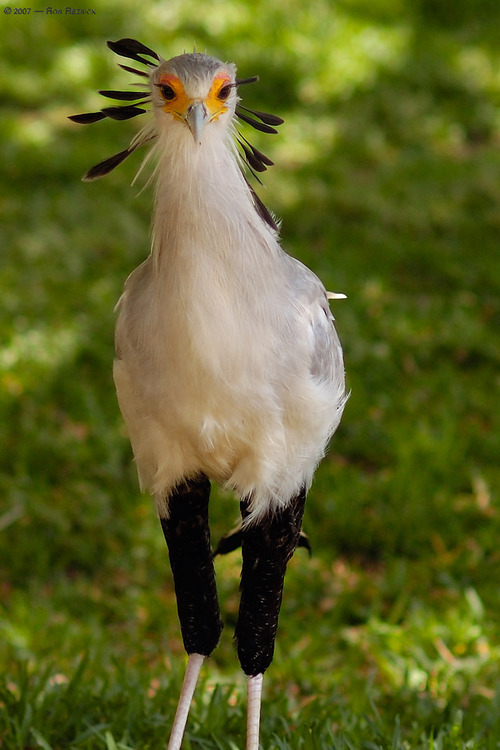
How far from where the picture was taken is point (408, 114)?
21.2 feet

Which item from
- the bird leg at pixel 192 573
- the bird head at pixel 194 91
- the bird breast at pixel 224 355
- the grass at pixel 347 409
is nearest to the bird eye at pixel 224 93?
the bird head at pixel 194 91

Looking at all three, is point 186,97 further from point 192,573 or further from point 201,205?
point 192,573

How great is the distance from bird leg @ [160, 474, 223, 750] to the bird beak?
2.65ft

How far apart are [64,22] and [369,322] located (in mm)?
3527

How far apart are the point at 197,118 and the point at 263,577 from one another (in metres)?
1.13

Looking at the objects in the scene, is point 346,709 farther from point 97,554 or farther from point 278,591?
point 97,554

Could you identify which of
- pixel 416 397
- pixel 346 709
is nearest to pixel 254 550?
pixel 346 709

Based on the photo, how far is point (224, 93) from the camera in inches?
73.8

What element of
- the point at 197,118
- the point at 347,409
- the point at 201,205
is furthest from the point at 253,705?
the point at 347,409

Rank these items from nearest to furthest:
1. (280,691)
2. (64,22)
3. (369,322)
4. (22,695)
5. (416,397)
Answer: (22,695) < (280,691) < (416,397) < (369,322) < (64,22)

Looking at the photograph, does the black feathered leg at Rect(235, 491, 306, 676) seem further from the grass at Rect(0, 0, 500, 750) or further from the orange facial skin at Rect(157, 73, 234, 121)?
the orange facial skin at Rect(157, 73, 234, 121)

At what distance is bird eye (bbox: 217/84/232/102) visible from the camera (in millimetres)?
1863

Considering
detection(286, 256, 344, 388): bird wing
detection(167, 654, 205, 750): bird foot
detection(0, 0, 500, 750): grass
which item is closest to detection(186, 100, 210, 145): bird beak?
detection(286, 256, 344, 388): bird wing

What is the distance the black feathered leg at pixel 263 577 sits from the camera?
222 cm
